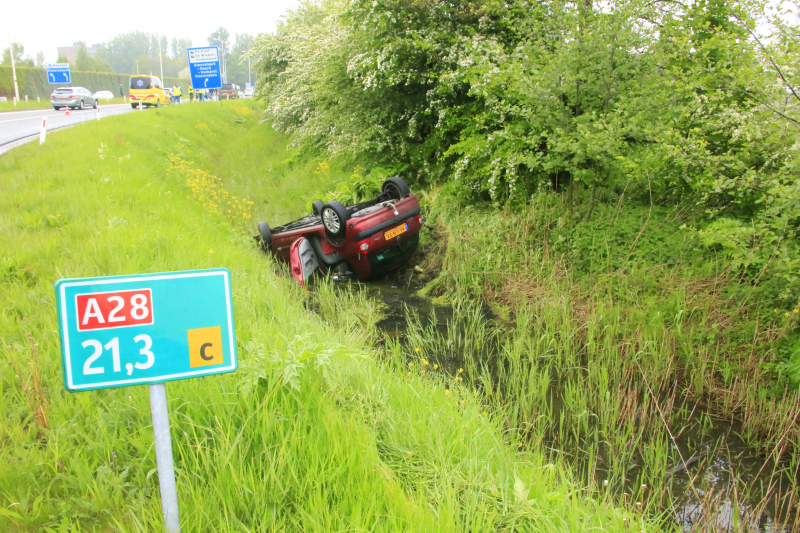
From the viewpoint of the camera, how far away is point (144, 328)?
1610 millimetres

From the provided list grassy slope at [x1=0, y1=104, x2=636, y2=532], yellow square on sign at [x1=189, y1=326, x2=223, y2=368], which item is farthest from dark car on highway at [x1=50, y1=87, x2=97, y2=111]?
yellow square on sign at [x1=189, y1=326, x2=223, y2=368]

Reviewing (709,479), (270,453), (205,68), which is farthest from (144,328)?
(205,68)

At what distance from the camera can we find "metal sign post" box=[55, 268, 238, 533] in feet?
5.03

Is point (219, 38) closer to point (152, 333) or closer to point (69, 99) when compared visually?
A: point (69, 99)

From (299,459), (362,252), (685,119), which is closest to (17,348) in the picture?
(299,459)

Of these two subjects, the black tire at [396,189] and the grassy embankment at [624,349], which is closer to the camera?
the grassy embankment at [624,349]

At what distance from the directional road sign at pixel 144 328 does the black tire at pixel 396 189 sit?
6.08m

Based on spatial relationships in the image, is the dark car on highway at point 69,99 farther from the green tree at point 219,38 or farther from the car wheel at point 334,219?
the green tree at point 219,38

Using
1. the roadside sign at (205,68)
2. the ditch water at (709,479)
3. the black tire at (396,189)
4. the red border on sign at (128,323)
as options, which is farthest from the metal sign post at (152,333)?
the roadside sign at (205,68)

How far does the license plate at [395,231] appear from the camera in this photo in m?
6.94

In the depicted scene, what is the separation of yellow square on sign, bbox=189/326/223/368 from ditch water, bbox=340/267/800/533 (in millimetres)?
2180

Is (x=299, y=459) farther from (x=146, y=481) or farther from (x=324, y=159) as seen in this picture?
(x=324, y=159)

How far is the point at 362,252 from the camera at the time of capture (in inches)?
272

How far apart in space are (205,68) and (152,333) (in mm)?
28537
